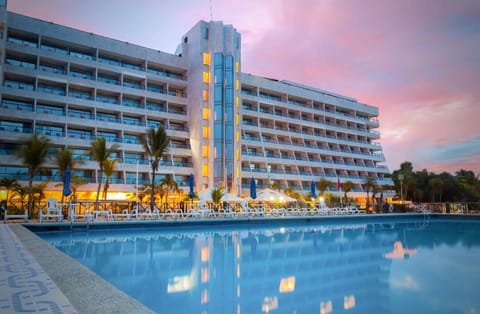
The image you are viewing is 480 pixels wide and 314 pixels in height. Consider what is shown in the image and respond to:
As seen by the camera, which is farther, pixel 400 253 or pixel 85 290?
pixel 400 253

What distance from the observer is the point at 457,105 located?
36781 mm

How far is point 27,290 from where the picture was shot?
16.1 ft

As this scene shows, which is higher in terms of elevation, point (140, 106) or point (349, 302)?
point (140, 106)

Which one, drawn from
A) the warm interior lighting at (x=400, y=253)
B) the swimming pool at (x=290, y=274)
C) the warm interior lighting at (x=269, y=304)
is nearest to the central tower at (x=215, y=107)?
the swimming pool at (x=290, y=274)

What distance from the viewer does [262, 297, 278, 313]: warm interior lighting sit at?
6057mm

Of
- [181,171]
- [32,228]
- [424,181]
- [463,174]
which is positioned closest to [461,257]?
[32,228]

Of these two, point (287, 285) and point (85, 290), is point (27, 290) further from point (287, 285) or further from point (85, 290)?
point (287, 285)

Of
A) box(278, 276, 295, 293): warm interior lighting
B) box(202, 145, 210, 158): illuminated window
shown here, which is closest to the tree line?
box(202, 145, 210, 158): illuminated window

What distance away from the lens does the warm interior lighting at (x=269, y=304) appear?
6057mm

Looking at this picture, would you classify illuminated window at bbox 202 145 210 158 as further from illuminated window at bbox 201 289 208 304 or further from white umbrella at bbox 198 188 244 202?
illuminated window at bbox 201 289 208 304

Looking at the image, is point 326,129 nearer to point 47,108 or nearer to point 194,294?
point 47,108

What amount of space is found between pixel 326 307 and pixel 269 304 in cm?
96

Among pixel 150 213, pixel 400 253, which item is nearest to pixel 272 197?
pixel 150 213

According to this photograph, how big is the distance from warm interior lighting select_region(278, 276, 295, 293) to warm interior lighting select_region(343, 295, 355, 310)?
3.57 ft
